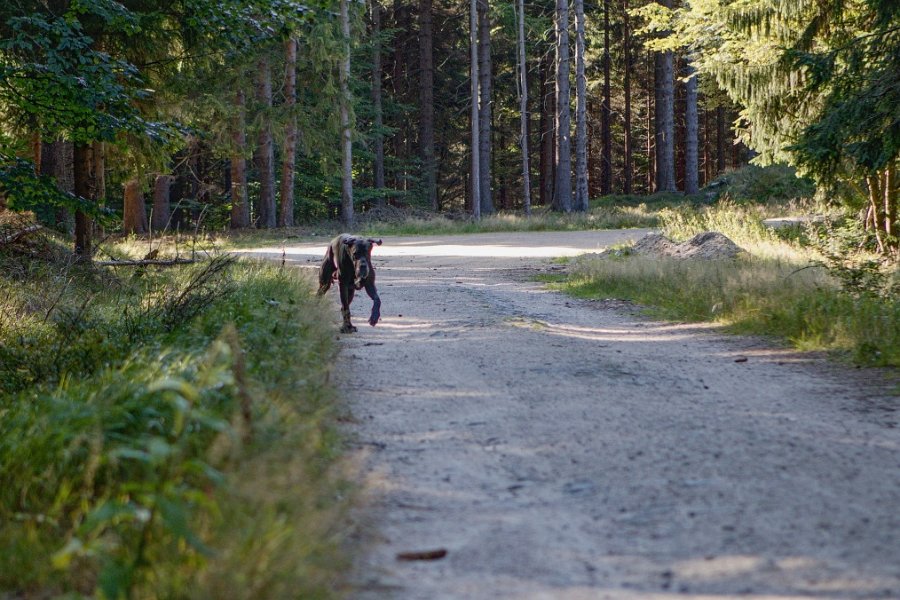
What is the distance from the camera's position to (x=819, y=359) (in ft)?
25.7

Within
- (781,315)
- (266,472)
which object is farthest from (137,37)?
(266,472)

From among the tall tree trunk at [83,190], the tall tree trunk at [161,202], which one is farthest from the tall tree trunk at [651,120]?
the tall tree trunk at [83,190]

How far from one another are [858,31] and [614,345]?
876 centimetres

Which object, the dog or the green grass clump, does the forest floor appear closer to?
the green grass clump

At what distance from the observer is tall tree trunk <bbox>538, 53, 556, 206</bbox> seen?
5059 cm

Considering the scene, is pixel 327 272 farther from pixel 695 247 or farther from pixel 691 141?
pixel 691 141

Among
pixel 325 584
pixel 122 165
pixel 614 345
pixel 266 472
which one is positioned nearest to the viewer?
pixel 325 584

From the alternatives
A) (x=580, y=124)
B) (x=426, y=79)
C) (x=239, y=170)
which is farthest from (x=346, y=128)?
(x=426, y=79)

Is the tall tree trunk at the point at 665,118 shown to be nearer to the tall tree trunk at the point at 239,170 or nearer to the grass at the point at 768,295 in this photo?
the tall tree trunk at the point at 239,170

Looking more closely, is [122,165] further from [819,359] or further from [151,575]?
→ [151,575]

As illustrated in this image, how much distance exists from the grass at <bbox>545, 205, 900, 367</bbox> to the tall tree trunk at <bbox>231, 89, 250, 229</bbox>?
17357 millimetres

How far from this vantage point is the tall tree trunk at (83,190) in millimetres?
13430

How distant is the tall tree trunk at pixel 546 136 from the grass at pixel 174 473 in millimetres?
45076

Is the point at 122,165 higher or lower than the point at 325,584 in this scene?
higher
